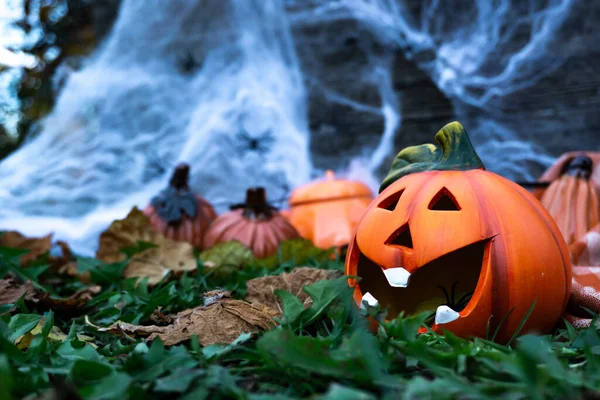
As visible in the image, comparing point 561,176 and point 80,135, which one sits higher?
point 80,135

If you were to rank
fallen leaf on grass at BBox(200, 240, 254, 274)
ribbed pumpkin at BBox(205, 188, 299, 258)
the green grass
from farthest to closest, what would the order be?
ribbed pumpkin at BBox(205, 188, 299, 258) < fallen leaf on grass at BBox(200, 240, 254, 274) < the green grass

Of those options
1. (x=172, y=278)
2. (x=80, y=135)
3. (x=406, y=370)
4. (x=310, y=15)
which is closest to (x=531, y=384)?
(x=406, y=370)

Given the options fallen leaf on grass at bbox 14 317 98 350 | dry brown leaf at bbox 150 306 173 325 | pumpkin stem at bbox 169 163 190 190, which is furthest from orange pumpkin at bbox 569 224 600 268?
pumpkin stem at bbox 169 163 190 190

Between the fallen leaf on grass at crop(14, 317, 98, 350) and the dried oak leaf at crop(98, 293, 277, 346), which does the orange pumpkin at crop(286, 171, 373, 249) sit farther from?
the fallen leaf on grass at crop(14, 317, 98, 350)

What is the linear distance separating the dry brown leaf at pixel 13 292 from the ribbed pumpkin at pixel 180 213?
979 millimetres

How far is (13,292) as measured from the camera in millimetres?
1512

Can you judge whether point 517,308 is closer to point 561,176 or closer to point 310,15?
point 561,176

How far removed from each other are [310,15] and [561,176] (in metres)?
2.01

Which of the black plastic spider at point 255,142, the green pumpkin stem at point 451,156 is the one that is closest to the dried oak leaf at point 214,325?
the green pumpkin stem at point 451,156

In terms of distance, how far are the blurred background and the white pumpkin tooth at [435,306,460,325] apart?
1954 mm

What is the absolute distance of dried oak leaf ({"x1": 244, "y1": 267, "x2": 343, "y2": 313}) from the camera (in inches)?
56.1

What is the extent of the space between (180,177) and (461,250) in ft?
5.62

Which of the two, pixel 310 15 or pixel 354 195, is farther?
pixel 310 15

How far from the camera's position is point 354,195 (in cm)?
268
